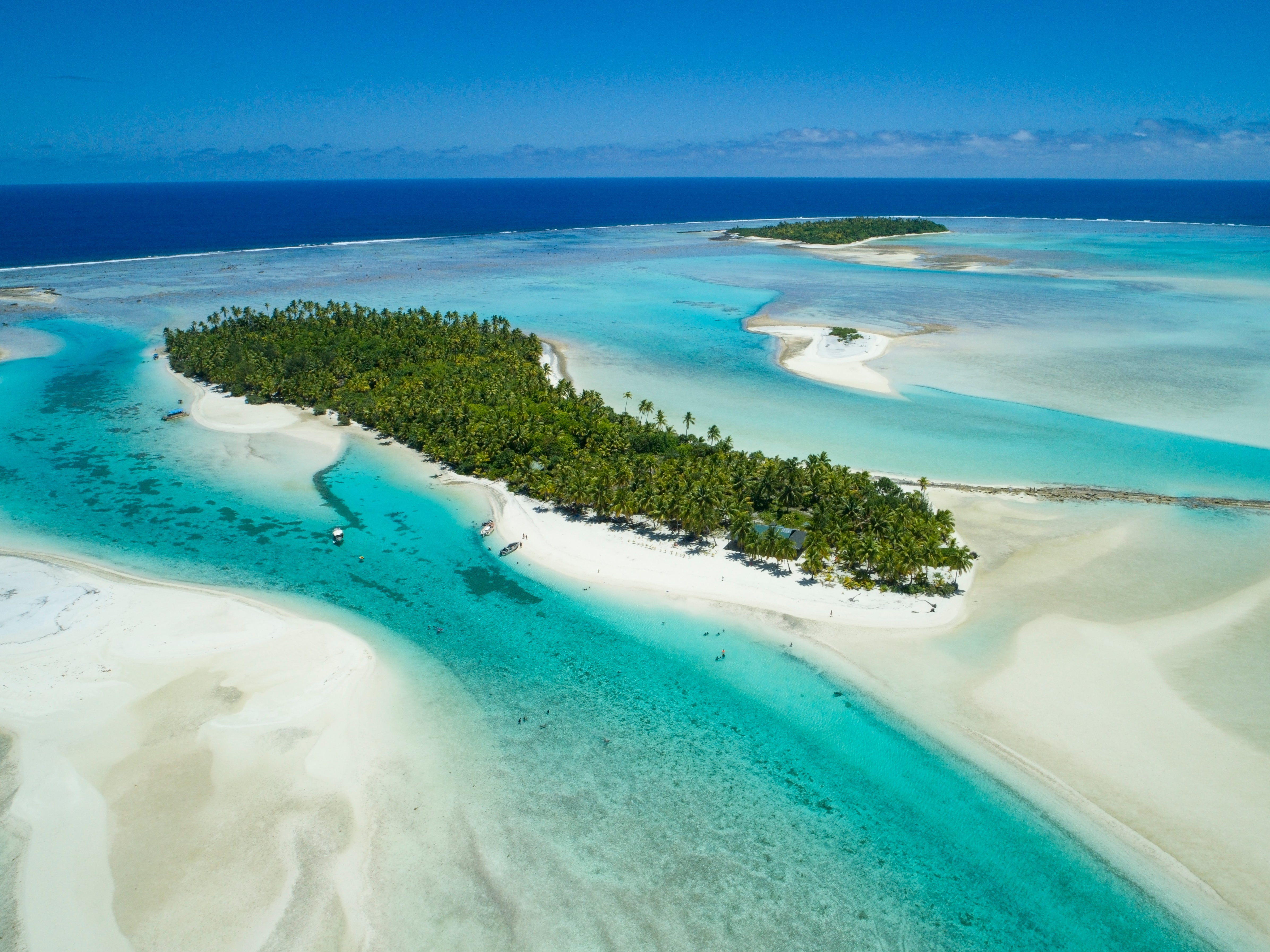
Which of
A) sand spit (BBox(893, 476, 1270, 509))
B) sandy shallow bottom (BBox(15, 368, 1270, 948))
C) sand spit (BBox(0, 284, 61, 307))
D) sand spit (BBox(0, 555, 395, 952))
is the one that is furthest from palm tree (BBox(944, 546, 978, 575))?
sand spit (BBox(0, 284, 61, 307))

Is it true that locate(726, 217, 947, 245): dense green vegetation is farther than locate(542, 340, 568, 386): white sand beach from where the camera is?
Yes

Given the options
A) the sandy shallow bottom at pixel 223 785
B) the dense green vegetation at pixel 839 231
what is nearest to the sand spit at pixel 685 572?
the sandy shallow bottom at pixel 223 785

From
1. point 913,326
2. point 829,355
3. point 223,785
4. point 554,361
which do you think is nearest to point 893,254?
point 913,326

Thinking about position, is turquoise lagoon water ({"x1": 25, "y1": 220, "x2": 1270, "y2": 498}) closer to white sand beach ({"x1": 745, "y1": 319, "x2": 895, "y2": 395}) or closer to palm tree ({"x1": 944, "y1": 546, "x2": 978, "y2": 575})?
white sand beach ({"x1": 745, "y1": 319, "x2": 895, "y2": 395})

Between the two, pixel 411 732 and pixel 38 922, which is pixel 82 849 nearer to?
pixel 38 922

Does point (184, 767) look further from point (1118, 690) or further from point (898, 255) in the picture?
point (898, 255)

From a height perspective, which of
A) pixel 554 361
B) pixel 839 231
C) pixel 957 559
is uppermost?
Answer: pixel 839 231
